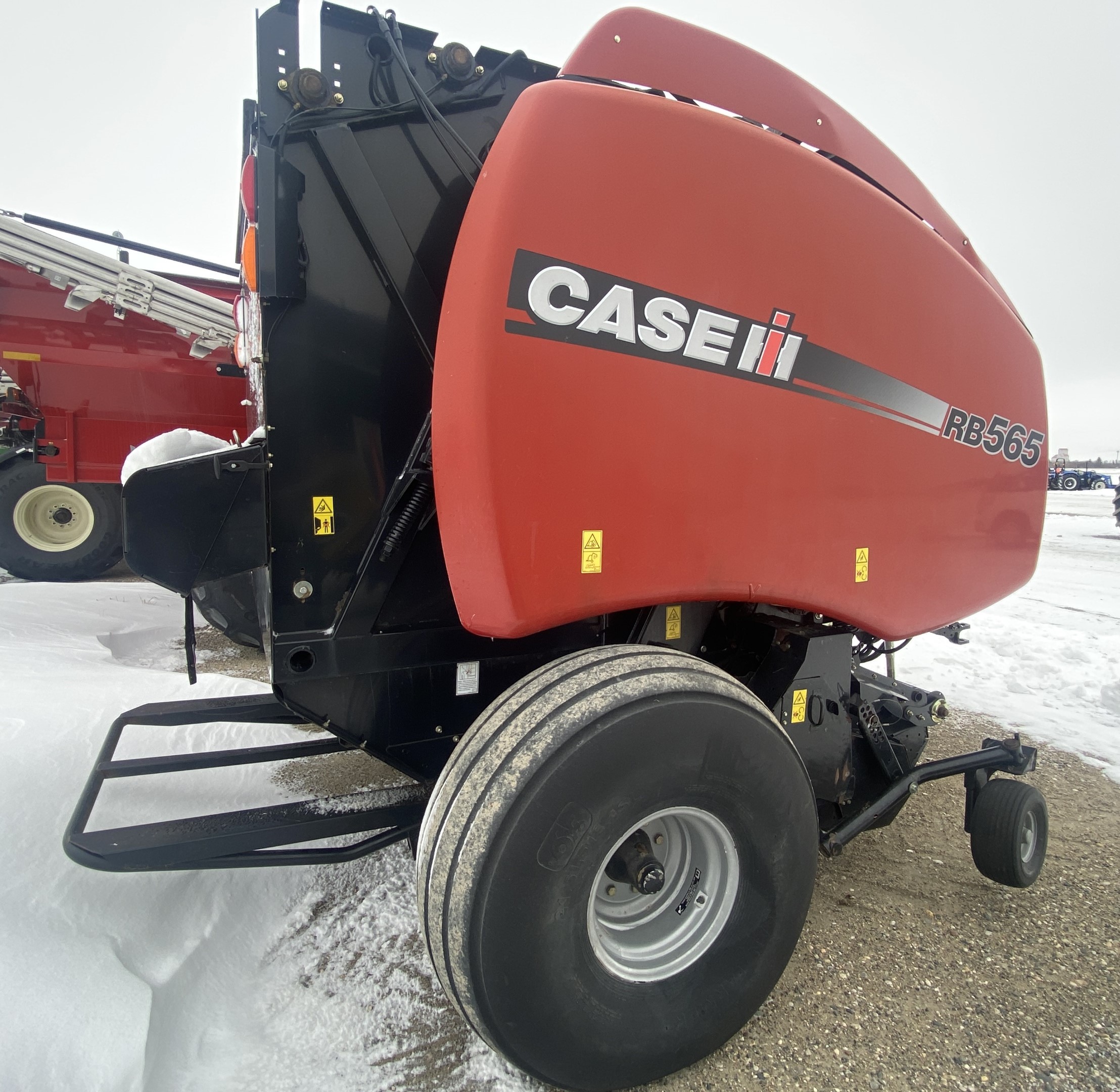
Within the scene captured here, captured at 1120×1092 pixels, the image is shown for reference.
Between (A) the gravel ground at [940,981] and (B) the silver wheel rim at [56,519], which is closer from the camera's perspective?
(A) the gravel ground at [940,981]

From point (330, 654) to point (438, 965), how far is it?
838mm

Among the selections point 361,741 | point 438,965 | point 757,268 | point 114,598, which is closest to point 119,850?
point 361,741

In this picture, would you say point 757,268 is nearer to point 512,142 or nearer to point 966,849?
point 512,142

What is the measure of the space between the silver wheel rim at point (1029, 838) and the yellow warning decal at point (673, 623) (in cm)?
158

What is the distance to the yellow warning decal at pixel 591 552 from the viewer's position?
159 cm

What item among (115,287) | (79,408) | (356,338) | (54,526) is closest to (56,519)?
(54,526)

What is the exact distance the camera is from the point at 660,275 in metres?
1.62

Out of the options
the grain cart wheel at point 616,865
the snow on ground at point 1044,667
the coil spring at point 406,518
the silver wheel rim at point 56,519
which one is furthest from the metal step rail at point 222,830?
the silver wheel rim at point 56,519

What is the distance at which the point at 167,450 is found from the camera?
6.45 feet

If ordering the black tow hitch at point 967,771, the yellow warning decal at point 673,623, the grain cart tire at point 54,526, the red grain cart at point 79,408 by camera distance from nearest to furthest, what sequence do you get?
the yellow warning decal at point 673,623, the black tow hitch at point 967,771, the red grain cart at point 79,408, the grain cart tire at point 54,526

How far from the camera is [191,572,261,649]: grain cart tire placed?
3988 mm

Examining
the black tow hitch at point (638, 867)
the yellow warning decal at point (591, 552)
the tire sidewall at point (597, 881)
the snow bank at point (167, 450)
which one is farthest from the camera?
the snow bank at point (167, 450)

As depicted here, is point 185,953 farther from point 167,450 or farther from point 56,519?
point 56,519

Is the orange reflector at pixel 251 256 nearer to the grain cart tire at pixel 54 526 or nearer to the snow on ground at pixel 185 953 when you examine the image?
the snow on ground at pixel 185 953
